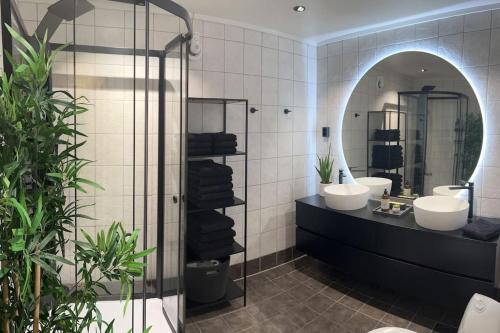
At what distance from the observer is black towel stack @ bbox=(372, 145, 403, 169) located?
2.91 meters

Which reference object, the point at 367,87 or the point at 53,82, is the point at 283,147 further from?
the point at 53,82

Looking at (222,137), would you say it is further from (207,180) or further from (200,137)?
(207,180)

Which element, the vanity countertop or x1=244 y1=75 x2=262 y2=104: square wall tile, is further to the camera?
x1=244 y1=75 x2=262 y2=104: square wall tile

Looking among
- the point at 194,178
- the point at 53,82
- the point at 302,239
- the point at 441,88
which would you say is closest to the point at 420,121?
the point at 441,88

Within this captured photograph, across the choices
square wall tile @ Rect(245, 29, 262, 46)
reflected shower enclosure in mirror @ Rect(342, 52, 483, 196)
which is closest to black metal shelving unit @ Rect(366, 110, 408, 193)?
reflected shower enclosure in mirror @ Rect(342, 52, 483, 196)

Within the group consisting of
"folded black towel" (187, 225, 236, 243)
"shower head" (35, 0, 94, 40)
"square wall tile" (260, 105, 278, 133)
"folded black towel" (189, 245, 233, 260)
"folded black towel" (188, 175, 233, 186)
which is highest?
"shower head" (35, 0, 94, 40)

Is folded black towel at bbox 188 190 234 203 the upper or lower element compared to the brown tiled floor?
upper

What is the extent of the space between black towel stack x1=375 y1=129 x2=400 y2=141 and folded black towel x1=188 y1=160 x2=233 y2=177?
1527 millimetres

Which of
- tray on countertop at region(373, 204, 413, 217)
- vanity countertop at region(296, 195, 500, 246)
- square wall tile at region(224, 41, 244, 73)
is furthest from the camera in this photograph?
square wall tile at region(224, 41, 244, 73)

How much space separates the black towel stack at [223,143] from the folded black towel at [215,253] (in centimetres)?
73

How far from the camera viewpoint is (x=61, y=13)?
1.25 m

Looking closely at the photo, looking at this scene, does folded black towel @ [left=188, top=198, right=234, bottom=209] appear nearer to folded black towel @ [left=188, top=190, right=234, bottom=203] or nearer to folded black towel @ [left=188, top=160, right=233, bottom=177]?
folded black towel @ [left=188, top=190, right=234, bottom=203]

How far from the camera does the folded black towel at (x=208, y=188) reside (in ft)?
7.71

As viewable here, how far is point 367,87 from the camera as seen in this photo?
3.07m
